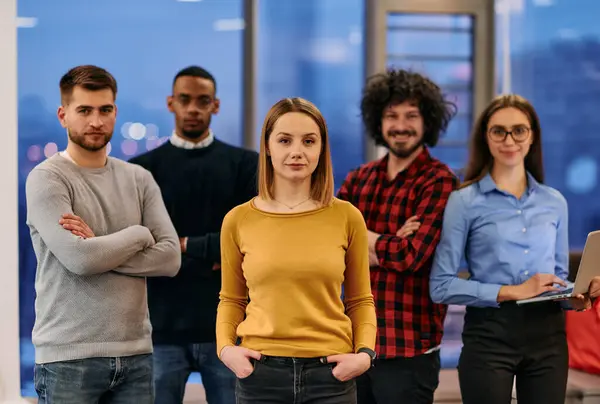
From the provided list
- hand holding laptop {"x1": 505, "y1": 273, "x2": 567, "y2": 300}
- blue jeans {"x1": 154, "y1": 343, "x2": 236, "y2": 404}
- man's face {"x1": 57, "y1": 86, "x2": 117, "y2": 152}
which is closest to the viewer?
man's face {"x1": 57, "y1": 86, "x2": 117, "y2": 152}

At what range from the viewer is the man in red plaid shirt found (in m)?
2.94

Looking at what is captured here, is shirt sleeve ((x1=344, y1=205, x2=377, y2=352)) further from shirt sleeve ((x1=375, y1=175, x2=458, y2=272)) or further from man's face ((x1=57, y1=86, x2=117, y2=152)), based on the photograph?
man's face ((x1=57, y1=86, x2=117, y2=152))

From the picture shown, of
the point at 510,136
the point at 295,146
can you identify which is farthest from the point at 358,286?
the point at 510,136

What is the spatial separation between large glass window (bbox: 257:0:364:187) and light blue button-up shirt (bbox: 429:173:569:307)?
2465mm

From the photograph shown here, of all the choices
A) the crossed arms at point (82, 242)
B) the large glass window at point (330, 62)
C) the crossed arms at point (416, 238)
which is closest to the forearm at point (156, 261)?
the crossed arms at point (82, 242)

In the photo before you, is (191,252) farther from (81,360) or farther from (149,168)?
(81,360)

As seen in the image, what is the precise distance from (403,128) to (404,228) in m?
0.40

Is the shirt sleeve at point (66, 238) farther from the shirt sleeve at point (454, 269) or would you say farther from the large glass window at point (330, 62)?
the large glass window at point (330, 62)

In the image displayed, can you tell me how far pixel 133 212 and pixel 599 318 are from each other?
1.70 meters

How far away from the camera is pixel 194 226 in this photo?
3195 mm

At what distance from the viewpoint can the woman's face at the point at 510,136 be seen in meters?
2.98

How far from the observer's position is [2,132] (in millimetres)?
3402

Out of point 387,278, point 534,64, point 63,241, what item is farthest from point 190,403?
point 534,64

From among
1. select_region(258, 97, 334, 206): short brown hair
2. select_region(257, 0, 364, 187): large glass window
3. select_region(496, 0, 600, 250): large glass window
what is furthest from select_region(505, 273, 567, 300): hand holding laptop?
select_region(496, 0, 600, 250): large glass window
